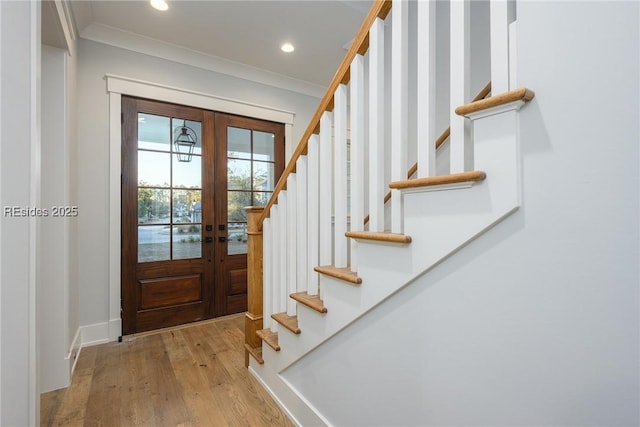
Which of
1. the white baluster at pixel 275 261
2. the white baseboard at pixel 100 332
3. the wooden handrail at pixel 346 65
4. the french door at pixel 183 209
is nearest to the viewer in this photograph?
the wooden handrail at pixel 346 65

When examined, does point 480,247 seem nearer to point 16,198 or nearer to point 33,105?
point 16,198

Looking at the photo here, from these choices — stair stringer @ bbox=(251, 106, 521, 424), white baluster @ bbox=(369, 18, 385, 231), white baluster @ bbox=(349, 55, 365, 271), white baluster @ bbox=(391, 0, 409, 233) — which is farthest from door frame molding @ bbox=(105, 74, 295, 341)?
white baluster @ bbox=(391, 0, 409, 233)

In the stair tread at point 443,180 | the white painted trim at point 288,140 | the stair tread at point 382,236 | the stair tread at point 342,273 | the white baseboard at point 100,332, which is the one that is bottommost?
the white baseboard at point 100,332

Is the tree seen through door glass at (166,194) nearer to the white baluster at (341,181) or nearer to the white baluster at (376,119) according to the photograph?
the white baluster at (341,181)

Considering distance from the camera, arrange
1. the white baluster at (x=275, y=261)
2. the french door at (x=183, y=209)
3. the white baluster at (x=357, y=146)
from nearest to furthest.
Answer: the white baluster at (x=357, y=146), the white baluster at (x=275, y=261), the french door at (x=183, y=209)

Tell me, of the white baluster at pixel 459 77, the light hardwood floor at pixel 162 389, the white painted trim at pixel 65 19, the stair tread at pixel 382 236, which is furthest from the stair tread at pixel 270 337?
the white painted trim at pixel 65 19

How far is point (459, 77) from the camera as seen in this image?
0.85 meters

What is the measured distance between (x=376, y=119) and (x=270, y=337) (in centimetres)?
140

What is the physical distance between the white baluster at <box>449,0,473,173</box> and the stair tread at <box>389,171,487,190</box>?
0.19 ft

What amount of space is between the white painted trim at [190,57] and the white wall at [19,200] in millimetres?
1709

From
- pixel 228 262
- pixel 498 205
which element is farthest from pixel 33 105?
pixel 228 262

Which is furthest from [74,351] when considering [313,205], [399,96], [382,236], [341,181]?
[399,96]

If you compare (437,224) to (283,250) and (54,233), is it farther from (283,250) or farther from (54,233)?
(54,233)

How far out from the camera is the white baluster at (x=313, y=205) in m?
1.49
